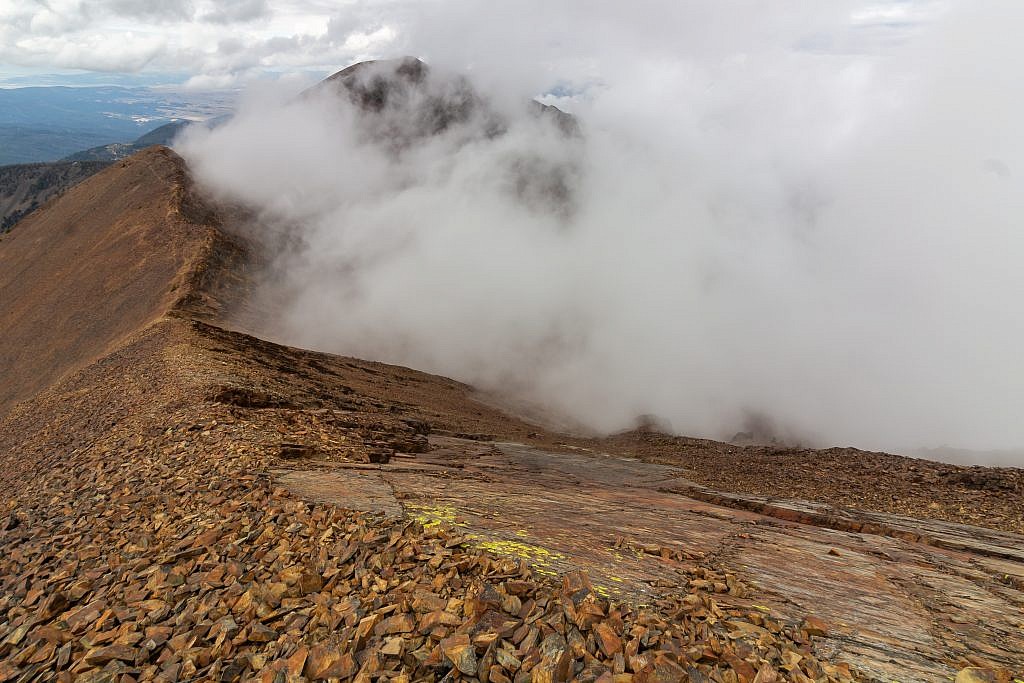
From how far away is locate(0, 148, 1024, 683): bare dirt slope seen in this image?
24.1 ft

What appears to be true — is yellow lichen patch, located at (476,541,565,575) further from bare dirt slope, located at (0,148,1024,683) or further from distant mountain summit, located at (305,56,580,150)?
distant mountain summit, located at (305,56,580,150)

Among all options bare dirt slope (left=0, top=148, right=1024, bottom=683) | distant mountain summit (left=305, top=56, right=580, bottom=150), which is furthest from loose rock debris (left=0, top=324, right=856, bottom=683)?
distant mountain summit (left=305, top=56, right=580, bottom=150)

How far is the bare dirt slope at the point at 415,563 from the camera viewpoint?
7.35 metres

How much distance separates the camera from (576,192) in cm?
19000

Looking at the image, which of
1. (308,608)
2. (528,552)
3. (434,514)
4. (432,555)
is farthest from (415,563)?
(434,514)

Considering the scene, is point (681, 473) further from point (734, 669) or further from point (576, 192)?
point (576, 192)

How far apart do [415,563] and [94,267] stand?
58.8 m

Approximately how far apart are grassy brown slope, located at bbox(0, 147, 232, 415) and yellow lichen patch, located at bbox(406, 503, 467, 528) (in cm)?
3138

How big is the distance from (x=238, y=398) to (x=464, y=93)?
540 feet

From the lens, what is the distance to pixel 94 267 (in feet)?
173

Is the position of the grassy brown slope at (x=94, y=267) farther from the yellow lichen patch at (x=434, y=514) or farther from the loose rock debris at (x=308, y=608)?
the yellow lichen patch at (x=434, y=514)

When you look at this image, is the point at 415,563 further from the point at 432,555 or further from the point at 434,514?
the point at 434,514

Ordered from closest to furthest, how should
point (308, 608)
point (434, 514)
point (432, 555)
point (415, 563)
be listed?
1. point (308, 608)
2. point (415, 563)
3. point (432, 555)
4. point (434, 514)

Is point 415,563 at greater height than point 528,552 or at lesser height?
lesser
